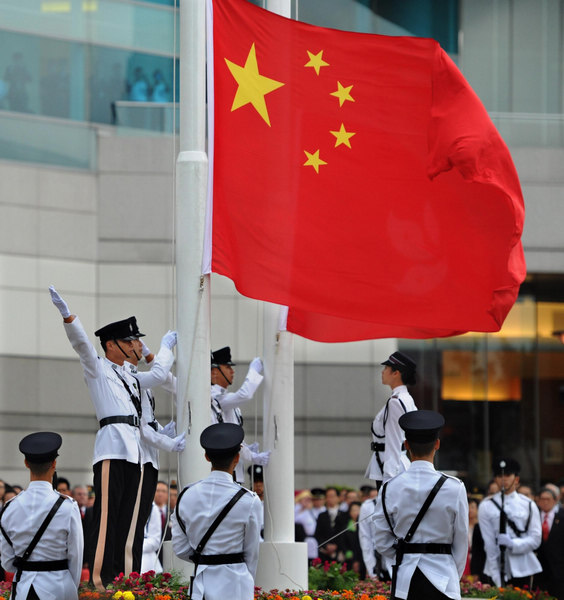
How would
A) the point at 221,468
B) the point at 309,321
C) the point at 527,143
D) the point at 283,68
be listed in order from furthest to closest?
the point at 527,143, the point at 309,321, the point at 283,68, the point at 221,468

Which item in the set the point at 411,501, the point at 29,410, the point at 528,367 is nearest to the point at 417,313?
the point at 411,501

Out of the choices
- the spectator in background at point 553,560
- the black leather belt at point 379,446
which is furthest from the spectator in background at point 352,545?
the black leather belt at point 379,446

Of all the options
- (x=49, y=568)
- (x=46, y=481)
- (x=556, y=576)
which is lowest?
(x=556, y=576)

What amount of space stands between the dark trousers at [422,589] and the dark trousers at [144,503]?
3.37 metres

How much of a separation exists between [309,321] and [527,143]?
1334cm

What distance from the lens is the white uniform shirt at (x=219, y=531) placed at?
6992 mm

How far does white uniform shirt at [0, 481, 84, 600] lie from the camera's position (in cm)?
712

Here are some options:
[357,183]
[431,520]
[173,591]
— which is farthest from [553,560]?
[431,520]

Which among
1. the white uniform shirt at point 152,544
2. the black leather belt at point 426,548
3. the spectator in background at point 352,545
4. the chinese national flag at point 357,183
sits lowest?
the spectator in background at point 352,545

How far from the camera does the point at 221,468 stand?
709cm

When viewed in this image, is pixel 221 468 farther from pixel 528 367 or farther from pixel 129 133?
pixel 528 367

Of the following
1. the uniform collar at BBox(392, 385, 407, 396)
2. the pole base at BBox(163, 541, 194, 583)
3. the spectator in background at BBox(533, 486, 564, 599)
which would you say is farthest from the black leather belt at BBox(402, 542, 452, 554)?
the spectator in background at BBox(533, 486, 564, 599)

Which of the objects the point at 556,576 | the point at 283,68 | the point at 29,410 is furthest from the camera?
the point at 29,410

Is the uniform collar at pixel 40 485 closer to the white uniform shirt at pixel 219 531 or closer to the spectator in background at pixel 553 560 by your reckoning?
the white uniform shirt at pixel 219 531
